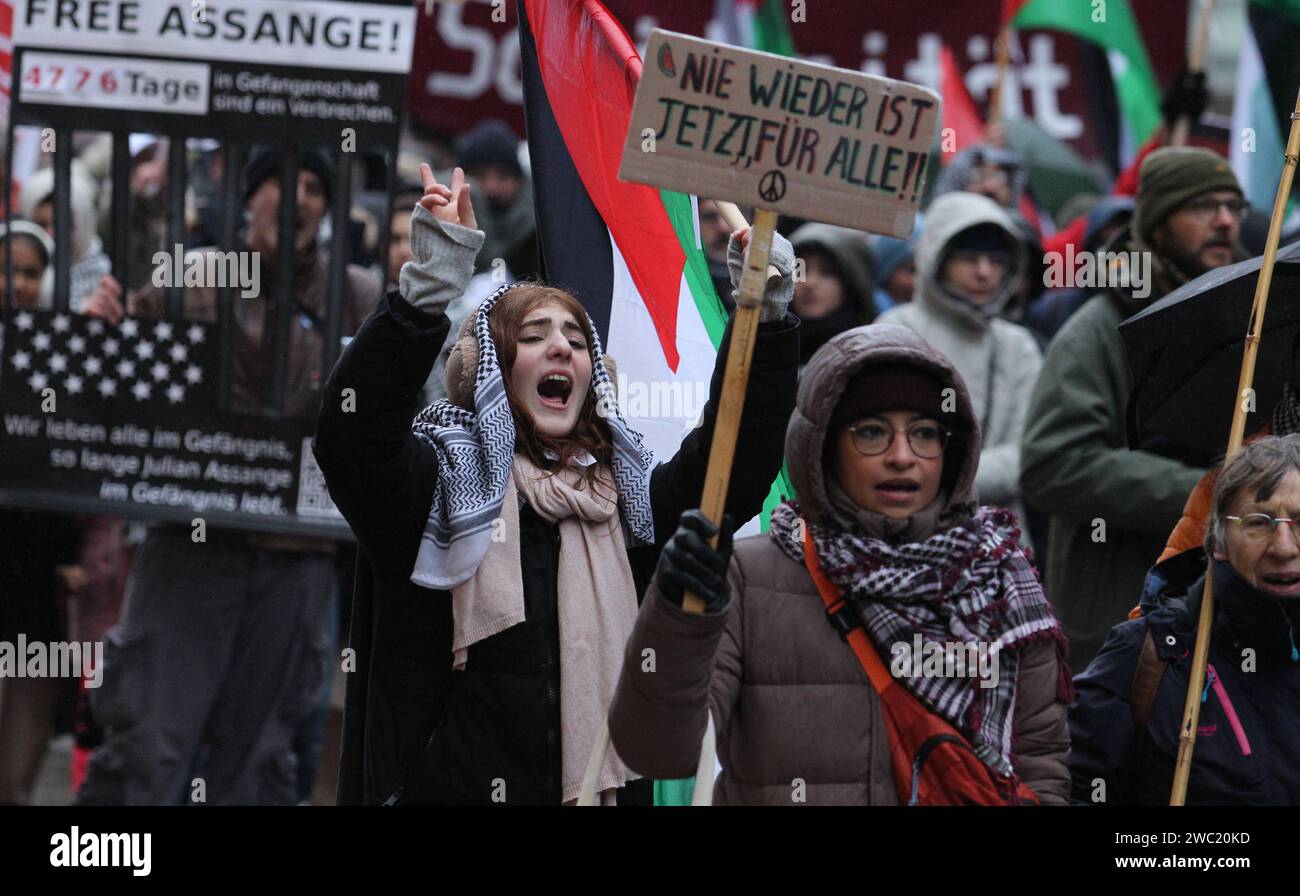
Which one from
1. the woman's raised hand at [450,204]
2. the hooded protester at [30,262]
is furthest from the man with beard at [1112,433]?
the hooded protester at [30,262]

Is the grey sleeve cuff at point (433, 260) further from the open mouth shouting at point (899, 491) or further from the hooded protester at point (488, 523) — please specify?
the open mouth shouting at point (899, 491)

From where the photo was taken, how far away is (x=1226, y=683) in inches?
166

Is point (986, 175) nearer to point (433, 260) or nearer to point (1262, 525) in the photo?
point (1262, 525)

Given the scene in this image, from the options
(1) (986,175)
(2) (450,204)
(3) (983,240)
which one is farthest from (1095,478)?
(1) (986,175)

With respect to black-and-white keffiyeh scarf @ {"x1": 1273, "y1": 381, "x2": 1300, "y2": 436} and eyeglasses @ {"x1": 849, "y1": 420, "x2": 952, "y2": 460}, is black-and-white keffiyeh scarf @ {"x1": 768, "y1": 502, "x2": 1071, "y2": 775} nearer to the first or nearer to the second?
eyeglasses @ {"x1": 849, "y1": 420, "x2": 952, "y2": 460}

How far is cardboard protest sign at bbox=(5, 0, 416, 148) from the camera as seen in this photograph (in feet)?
21.8

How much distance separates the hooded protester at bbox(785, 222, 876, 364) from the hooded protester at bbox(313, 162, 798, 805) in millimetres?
3338

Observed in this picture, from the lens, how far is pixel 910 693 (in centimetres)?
373

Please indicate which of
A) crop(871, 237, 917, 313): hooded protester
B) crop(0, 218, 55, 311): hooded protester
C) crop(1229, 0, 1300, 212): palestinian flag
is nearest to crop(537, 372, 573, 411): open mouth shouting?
crop(0, 218, 55, 311): hooded protester

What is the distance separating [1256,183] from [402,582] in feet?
19.9

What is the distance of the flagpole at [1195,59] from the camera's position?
8578 mm
